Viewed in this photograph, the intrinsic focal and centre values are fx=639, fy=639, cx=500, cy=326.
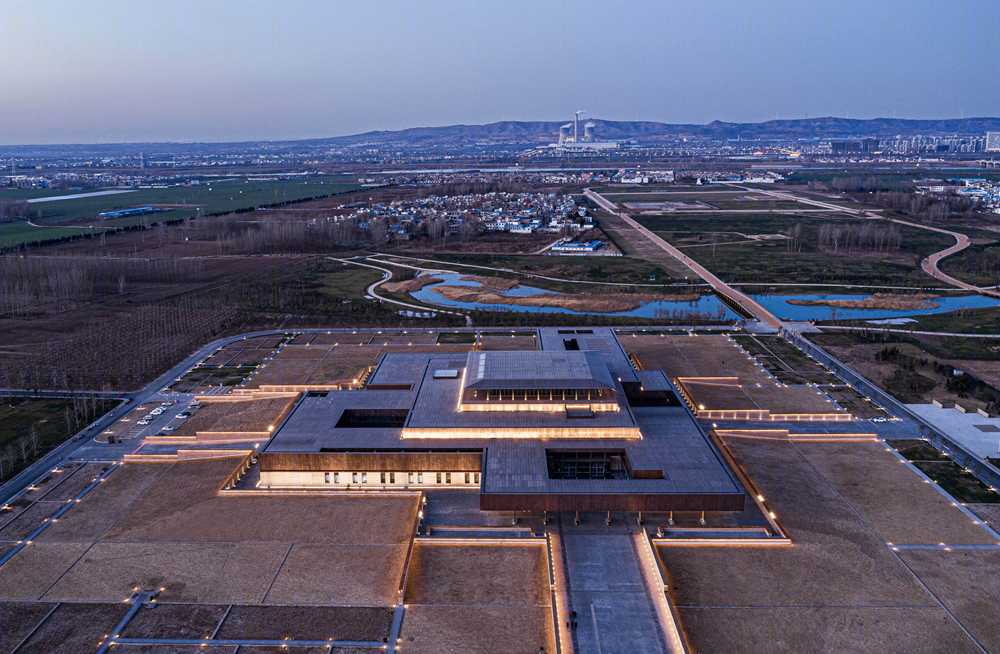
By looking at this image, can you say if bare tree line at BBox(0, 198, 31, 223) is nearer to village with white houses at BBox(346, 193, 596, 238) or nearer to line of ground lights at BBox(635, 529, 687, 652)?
village with white houses at BBox(346, 193, 596, 238)

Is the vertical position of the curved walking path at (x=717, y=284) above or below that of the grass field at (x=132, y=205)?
below

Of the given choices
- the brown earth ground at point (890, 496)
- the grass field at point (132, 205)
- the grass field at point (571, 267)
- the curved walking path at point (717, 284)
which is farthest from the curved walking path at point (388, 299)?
the grass field at point (132, 205)

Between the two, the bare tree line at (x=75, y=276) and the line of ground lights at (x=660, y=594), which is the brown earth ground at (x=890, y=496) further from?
the bare tree line at (x=75, y=276)

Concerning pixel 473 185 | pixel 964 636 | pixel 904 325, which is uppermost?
pixel 473 185

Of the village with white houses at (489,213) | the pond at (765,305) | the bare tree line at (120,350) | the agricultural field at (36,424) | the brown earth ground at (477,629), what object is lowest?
the brown earth ground at (477,629)

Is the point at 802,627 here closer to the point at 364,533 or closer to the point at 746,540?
the point at 746,540

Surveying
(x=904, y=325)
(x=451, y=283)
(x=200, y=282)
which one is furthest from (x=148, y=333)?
(x=904, y=325)

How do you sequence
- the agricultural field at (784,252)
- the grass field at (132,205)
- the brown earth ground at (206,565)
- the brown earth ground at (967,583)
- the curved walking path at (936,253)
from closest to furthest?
the brown earth ground at (967,583) → the brown earth ground at (206,565) → the curved walking path at (936,253) → the agricultural field at (784,252) → the grass field at (132,205)

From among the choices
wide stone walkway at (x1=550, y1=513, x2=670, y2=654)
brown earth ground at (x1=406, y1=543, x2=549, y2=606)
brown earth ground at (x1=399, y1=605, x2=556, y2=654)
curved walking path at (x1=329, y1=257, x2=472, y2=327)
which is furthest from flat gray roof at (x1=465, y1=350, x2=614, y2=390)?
curved walking path at (x1=329, y1=257, x2=472, y2=327)

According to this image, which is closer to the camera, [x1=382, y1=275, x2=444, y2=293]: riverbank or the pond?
the pond
